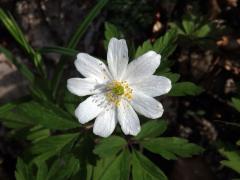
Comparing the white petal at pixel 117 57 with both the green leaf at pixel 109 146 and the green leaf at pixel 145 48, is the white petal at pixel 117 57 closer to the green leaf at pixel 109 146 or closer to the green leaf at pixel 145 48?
the green leaf at pixel 145 48

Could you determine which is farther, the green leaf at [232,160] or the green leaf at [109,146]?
the green leaf at [232,160]

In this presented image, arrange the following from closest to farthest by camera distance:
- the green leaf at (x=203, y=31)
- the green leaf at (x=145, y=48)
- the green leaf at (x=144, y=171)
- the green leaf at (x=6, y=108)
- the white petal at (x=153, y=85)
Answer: the white petal at (x=153, y=85) < the green leaf at (x=144, y=171) < the green leaf at (x=145, y=48) < the green leaf at (x=6, y=108) < the green leaf at (x=203, y=31)

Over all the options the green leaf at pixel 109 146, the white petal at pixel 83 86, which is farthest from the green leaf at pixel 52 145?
the white petal at pixel 83 86

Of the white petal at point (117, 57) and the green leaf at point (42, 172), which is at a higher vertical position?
the white petal at point (117, 57)

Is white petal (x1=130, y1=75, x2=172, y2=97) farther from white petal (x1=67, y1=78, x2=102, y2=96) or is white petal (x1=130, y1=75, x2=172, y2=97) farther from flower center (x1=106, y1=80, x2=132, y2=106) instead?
white petal (x1=67, y1=78, x2=102, y2=96)

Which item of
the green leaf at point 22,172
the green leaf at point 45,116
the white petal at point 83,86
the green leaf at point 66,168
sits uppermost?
the white petal at point 83,86

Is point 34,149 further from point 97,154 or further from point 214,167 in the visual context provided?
point 214,167
